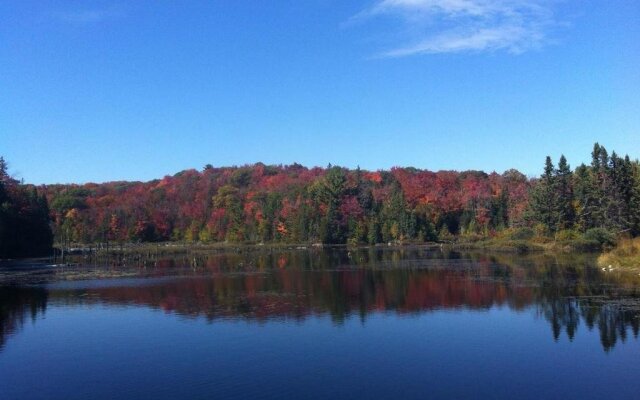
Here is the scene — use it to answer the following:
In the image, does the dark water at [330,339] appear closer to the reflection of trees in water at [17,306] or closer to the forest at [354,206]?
the reflection of trees in water at [17,306]

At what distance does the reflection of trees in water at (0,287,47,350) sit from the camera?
2295cm

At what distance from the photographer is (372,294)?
30.1m

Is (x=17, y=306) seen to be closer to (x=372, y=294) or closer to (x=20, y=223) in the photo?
(x=372, y=294)

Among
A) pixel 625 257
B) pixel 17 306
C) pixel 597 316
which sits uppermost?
pixel 625 257

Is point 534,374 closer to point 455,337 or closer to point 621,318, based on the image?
point 455,337

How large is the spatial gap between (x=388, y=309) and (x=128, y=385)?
13.2m

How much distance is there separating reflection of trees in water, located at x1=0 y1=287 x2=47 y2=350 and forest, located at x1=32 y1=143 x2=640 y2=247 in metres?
40.2

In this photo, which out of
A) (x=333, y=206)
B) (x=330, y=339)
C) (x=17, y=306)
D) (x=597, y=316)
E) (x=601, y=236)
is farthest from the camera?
(x=333, y=206)

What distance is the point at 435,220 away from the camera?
290 feet

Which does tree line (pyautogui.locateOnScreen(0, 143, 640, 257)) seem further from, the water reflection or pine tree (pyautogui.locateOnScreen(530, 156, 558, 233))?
the water reflection

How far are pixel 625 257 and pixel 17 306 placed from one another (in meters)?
35.5

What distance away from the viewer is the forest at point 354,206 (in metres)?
58.3

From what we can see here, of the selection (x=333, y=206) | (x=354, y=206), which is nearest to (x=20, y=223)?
(x=333, y=206)

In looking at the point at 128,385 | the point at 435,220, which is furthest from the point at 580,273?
the point at 435,220
